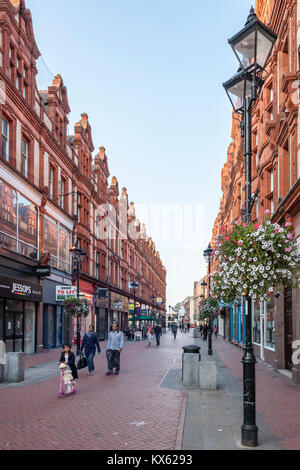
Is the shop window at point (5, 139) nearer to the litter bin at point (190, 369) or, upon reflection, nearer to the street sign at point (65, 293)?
the street sign at point (65, 293)

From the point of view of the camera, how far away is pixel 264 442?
7484 millimetres

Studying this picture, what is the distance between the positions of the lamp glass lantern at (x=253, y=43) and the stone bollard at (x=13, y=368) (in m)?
10.8

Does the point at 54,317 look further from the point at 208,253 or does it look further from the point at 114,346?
the point at 114,346

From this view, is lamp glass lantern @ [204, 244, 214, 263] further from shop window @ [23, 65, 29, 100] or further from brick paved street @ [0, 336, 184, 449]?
shop window @ [23, 65, 29, 100]

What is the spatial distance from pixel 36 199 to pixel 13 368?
14.0 metres

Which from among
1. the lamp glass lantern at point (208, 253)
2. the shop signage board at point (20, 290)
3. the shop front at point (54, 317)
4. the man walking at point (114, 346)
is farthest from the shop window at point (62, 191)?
the man walking at point (114, 346)

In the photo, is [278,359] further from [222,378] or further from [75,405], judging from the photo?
[75,405]

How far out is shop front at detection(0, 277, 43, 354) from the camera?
21484 mm

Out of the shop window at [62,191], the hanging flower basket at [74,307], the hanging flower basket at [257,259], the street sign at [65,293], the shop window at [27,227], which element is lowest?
the hanging flower basket at [74,307]

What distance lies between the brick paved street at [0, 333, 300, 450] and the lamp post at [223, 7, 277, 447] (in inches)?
25.8

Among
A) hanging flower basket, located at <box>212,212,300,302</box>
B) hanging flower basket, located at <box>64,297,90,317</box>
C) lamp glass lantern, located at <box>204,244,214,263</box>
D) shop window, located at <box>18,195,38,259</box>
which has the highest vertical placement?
shop window, located at <box>18,195,38,259</box>

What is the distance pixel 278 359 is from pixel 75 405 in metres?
9.52

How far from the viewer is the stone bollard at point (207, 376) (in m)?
13.2

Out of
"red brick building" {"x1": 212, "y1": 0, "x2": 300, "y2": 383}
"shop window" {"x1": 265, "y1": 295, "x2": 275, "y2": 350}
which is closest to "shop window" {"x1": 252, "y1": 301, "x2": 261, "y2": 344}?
"red brick building" {"x1": 212, "y1": 0, "x2": 300, "y2": 383}
